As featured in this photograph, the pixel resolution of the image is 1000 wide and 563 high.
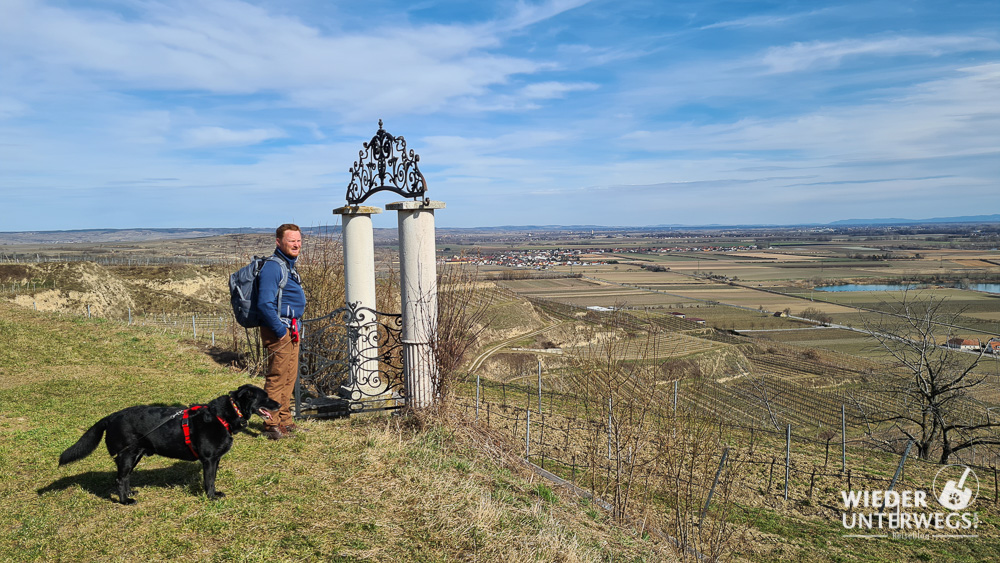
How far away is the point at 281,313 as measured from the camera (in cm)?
592

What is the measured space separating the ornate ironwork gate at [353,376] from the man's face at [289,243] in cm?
159

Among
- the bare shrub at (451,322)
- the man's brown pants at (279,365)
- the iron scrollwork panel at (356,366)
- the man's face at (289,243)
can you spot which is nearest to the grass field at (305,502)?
the man's brown pants at (279,365)

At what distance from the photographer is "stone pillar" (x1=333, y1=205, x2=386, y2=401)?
317 inches

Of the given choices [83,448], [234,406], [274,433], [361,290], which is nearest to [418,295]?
[361,290]

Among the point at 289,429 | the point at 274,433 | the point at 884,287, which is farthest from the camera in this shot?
the point at 884,287

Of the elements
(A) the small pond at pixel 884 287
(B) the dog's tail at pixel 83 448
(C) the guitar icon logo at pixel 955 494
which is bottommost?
(A) the small pond at pixel 884 287

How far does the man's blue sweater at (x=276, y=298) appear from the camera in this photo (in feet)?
18.7

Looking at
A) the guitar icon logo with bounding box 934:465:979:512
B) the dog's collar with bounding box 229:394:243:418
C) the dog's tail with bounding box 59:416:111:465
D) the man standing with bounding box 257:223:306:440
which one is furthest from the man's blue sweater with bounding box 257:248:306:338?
the guitar icon logo with bounding box 934:465:979:512

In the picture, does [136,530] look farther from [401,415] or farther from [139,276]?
[139,276]

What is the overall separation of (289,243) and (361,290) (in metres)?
2.35

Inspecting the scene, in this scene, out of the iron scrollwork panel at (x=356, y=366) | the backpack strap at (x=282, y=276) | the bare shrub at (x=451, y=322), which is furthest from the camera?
the iron scrollwork panel at (x=356, y=366)

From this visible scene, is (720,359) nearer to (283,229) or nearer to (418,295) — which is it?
(418,295)

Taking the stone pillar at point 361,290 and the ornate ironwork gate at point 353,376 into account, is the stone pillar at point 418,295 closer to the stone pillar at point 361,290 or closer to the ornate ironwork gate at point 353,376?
the ornate ironwork gate at point 353,376

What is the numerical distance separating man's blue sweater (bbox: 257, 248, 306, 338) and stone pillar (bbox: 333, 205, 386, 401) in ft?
6.27
